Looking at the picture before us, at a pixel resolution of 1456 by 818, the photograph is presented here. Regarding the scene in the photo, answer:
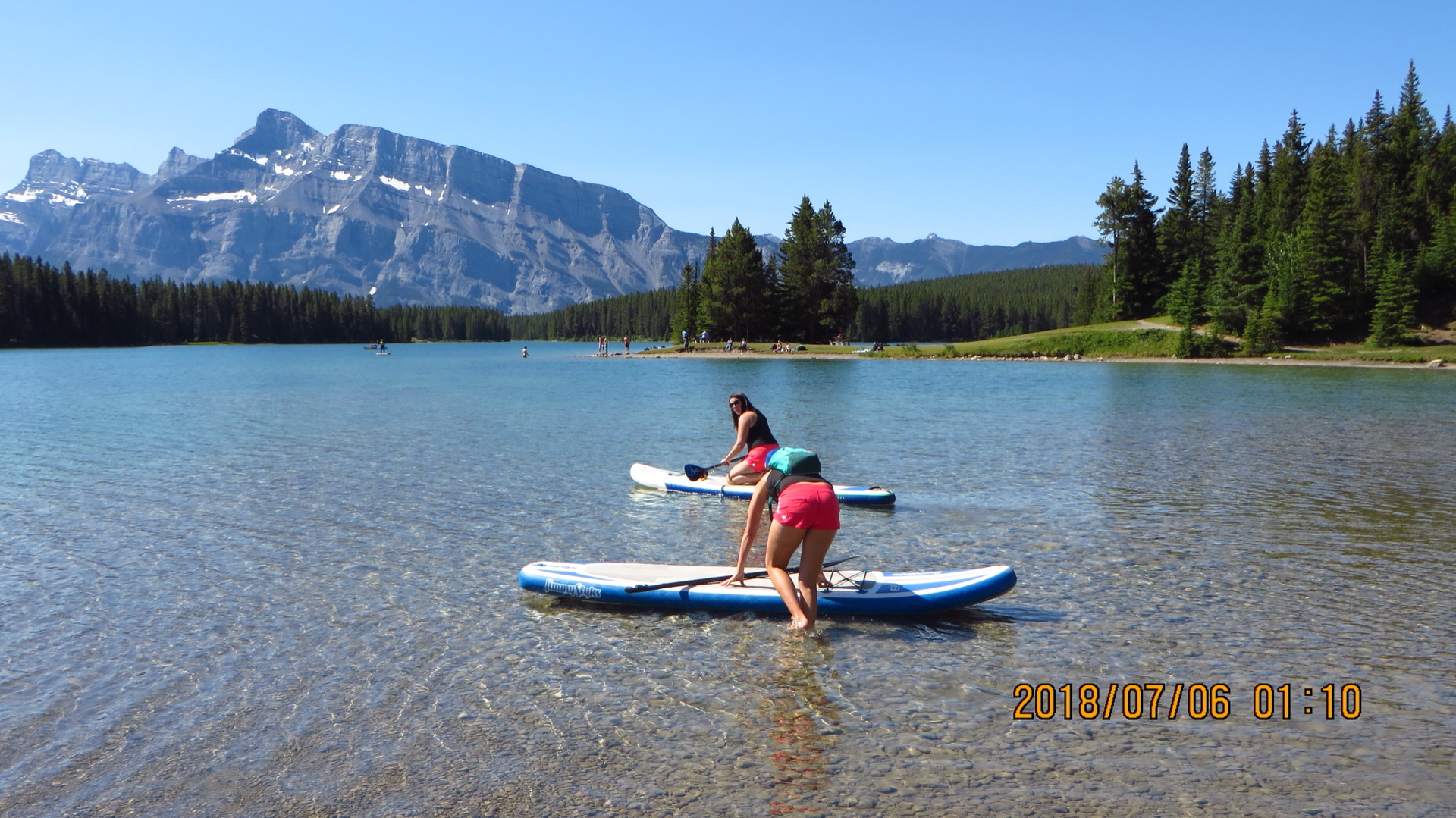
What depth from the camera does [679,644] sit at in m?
11.5

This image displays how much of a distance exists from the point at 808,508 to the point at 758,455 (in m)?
7.98

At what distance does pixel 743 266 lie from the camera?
11806 cm

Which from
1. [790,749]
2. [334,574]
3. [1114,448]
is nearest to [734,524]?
[334,574]

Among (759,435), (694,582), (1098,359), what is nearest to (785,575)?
(694,582)

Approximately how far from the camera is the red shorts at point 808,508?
11273 mm

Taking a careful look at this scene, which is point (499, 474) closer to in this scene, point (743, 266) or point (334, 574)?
point (334, 574)

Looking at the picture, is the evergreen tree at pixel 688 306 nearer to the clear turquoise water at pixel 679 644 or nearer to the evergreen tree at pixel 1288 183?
the evergreen tree at pixel 1288 183

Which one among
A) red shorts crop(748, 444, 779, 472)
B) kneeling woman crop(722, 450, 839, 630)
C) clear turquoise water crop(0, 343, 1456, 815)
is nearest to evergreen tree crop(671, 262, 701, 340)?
clear turquoise water crop(0, 343, 1456, 815)

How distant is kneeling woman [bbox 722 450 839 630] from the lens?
1130 cm

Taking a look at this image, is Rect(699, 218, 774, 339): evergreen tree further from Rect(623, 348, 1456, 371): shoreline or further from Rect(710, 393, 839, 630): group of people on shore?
Rect(710, 393, 839, 630): group of people on shore

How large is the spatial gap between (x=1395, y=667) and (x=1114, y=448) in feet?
68.2

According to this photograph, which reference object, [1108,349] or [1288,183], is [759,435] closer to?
[1108,349]

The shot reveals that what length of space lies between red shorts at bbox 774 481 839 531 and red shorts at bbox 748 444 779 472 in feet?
24.2
